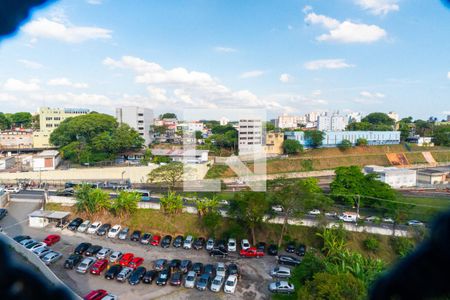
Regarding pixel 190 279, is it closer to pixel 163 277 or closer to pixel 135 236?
pixel 163 277

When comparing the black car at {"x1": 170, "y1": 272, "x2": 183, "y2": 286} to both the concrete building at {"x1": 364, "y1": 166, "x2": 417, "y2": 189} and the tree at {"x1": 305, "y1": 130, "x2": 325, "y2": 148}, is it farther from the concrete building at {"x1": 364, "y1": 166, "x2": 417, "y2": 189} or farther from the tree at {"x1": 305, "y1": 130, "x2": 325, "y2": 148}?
the tree at {"x1": 305, "y1": 130, "x2": 325, "y2": 148}

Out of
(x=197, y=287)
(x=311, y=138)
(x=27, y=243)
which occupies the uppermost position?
(x=311, y=138)

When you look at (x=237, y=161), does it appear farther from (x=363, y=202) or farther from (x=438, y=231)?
(x=438, y=231)

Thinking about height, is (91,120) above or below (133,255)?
above

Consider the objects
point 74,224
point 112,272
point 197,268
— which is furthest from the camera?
point 74,224

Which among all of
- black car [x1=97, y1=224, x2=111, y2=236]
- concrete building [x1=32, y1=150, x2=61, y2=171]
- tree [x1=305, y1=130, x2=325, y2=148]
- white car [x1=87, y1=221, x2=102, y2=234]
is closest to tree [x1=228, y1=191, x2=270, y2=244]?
black car [x1=97, y1=224, x2=111, y2=236]

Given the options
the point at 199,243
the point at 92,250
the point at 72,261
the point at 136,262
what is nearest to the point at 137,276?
the point at 136,262

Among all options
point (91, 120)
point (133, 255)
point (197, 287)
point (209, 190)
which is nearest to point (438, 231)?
point (197, 287)

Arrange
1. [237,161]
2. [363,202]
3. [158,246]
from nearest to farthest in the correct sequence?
[158,246] < [363,202] < [237,161]
